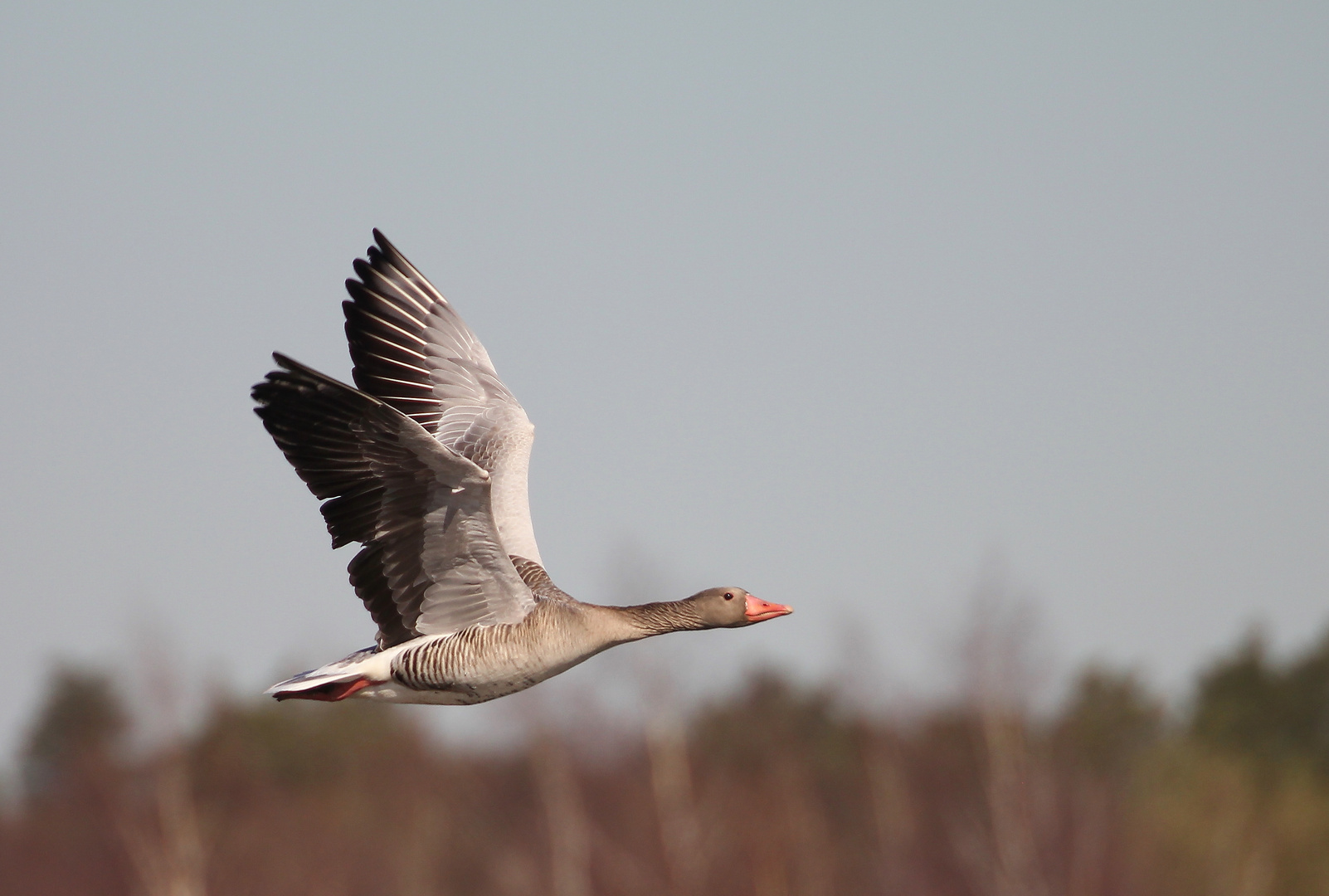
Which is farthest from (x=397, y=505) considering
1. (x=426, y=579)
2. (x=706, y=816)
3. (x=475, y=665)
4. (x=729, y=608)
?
(x=706, y=816)

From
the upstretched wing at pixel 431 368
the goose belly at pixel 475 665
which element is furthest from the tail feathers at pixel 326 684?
the upstretched wing at pixel 431 368

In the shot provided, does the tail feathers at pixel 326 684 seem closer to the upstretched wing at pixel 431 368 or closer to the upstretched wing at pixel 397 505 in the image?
the upstretched wing at pixel 397 505

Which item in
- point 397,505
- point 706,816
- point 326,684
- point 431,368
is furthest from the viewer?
point 706,816

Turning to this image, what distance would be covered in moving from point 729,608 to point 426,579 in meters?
2.51

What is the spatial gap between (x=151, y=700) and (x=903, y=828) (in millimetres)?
22133

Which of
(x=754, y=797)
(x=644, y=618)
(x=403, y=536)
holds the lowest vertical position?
(x=754, y=797)

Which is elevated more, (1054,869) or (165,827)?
(165,827)

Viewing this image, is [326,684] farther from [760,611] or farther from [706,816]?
[706,816]

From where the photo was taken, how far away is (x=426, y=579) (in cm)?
1216

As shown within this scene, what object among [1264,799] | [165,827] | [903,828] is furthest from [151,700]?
[1264,799]

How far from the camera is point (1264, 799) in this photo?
5475 cm

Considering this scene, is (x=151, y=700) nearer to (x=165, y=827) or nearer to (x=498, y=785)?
(x=165, y=827)

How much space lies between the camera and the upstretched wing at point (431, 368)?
569 inches

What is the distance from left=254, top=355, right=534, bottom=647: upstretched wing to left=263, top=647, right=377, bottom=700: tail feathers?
1.55 feet
